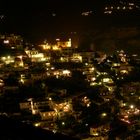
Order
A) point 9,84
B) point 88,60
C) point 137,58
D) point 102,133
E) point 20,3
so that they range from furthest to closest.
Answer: point 20,3, point 137,58, point 88,60, point 9,84, point 102,133

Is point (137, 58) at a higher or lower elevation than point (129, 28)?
lower

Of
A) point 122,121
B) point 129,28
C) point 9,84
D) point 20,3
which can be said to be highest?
point 20,3

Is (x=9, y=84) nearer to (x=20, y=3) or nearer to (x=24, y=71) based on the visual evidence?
(x=24, y=71)

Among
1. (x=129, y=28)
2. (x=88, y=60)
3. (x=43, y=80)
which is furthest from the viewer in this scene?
(x=129, y=28)

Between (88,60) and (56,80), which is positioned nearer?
(56,80)

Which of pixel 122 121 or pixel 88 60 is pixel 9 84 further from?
pixel 88 60

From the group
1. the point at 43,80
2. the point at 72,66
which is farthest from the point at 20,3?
the point at 43,80

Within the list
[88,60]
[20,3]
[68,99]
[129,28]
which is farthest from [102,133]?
[20,3]

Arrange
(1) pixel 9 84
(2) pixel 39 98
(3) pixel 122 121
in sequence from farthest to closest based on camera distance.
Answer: (1) pixel 9 84 < (2) pixel 39 98 < (3) pixel 122 121

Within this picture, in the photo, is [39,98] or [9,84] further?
[9,84]
